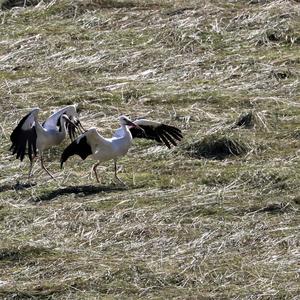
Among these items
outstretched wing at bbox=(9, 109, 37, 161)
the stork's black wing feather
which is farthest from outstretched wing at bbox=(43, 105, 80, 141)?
the stork's black wing feather

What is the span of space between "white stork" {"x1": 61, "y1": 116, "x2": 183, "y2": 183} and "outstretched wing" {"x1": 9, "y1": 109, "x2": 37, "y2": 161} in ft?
1.03

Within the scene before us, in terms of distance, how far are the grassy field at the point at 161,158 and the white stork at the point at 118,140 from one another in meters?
0.17

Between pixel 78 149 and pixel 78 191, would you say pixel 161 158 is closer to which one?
pixel 78 149

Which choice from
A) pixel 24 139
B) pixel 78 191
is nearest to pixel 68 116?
pixel 24 139

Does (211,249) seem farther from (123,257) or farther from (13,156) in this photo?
(13,156)

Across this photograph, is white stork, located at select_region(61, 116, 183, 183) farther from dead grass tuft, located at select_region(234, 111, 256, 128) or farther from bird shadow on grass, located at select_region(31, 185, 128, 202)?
dead grass tuft, located at select_region(234, 111, 256, 128)

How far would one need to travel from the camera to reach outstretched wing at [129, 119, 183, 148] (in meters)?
13.0

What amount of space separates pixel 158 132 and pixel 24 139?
122 cm

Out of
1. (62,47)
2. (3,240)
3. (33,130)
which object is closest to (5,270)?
(3,240)

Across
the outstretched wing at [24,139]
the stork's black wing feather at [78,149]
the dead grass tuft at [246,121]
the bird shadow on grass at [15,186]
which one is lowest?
the dead grass tuft at [246,121]

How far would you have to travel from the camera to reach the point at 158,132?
1301cm

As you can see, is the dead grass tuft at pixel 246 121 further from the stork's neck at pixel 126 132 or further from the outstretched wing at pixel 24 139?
the outstretched wing at pixel 24 139

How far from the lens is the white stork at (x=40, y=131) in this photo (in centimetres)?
1266

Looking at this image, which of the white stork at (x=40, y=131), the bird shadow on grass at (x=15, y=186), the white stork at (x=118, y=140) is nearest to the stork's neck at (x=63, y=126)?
the white stork at (x=40, y=131)
